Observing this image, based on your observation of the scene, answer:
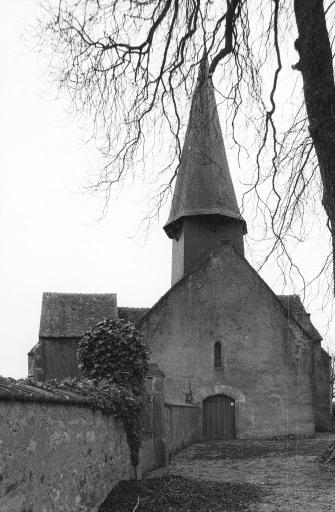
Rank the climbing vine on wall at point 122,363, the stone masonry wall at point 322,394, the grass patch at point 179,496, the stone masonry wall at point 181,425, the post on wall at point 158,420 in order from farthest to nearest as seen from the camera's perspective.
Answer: the stone masonry wall at point 322,394
the stone masonry wall at point 181,425
the post on wall at point 158,420
the climbing vine on wall at point 122,363
the grass patch at point 179,496

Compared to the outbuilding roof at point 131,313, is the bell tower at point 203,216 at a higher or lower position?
higher

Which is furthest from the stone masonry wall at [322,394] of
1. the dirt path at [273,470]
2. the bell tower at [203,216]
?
the bell tower at [203,216]

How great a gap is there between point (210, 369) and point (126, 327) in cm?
1233

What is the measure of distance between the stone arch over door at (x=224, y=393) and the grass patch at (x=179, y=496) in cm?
1271

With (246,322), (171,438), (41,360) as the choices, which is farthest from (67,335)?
(171,438)

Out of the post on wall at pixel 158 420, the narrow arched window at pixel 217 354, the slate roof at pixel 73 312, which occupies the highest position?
the slate roof at pixel 73 312

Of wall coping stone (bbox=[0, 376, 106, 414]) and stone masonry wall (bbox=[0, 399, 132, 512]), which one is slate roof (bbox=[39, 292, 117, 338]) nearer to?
stone masonry wall (bbox=[0, 399, 132, 512])

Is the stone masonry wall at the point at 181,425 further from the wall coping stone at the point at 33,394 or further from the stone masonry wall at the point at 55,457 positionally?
the wall coping stone at the point at 33,394

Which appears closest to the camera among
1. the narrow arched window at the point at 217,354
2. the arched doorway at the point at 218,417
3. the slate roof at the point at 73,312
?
the arched doorway at the point at 218,417

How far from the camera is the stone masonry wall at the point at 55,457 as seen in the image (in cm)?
504

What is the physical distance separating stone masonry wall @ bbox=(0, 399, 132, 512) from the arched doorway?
541 inches

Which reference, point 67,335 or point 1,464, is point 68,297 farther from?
point 1,464

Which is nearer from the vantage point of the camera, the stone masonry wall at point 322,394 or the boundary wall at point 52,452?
the boundary wall at point 52,452

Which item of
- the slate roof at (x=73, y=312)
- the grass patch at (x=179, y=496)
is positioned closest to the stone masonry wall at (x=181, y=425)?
the grass patch at (x=179, y=496)
